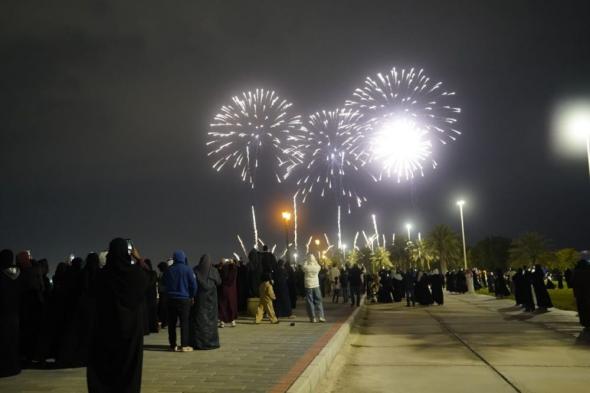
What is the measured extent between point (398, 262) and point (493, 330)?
106725 millimetres

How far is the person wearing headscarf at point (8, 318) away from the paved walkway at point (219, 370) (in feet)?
0.71

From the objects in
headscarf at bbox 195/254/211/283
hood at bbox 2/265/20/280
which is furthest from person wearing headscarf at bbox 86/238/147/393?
headscarf at bbox 195/254/211/283

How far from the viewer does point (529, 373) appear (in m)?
8.14

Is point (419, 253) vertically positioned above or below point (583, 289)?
above

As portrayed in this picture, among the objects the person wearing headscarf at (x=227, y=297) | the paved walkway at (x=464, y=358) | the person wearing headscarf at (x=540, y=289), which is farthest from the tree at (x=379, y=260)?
the person wearing headscarf at (x=227, y=297)

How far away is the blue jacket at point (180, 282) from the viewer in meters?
9.93

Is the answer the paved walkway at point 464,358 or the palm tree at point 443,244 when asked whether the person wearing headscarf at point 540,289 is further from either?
the palm tree at point 443,244

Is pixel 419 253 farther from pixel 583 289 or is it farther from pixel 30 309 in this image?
pixel 30 309

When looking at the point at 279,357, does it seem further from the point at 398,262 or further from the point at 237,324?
the point at 398,262

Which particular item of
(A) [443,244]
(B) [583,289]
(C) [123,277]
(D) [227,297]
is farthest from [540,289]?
(A) [443,244]

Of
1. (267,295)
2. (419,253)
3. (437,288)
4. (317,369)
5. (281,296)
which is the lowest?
(317,369)

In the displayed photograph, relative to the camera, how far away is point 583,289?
45.1 feet

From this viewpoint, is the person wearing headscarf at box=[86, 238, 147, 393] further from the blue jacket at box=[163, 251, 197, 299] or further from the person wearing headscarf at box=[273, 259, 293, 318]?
the person wearing headscarf at box=[273, 259, 293, 318]

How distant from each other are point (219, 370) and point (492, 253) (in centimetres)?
15130
